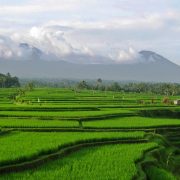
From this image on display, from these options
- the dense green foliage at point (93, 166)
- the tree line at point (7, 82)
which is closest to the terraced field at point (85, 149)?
the dense green foliage at point (93, 166)

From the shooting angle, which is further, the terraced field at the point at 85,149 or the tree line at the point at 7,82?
the tree line at the point at 7,82

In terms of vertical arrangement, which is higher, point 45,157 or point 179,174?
point 45,157

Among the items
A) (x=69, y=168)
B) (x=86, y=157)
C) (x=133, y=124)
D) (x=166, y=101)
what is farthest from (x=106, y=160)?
(x=166, y=101)

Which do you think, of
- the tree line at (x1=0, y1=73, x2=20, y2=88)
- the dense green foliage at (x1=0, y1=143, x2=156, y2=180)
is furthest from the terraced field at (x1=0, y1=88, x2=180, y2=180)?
the tree line at (x1=0, y1=73, x2=20, y2=88)

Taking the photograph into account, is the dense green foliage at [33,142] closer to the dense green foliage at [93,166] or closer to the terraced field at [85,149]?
the terraced field at [85,149]

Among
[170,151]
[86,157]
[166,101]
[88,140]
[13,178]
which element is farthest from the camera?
[166,101]

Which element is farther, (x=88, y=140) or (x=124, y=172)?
(x=88, y=140)

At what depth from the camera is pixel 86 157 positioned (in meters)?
15.0

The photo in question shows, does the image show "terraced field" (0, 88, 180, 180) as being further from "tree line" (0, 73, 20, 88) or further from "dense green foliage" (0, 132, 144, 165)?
"tree line" (0, 73, 20, 88)

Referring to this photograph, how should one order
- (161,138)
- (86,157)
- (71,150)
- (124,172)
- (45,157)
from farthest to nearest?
(161,138), (71,150), (86,157), (45,157), (124,172)

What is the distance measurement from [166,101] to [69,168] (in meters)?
35.8

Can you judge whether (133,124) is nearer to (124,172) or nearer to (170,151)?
(170,151)

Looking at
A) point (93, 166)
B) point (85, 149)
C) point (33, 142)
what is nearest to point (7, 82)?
point (33, 142)

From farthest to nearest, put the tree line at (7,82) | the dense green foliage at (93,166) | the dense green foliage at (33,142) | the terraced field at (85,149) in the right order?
1. the tree line at (7,82)
2. the dense green foliage at (33,142)
3. the terraced field at (85,149)
4. the dense green foliage at (93,166)
